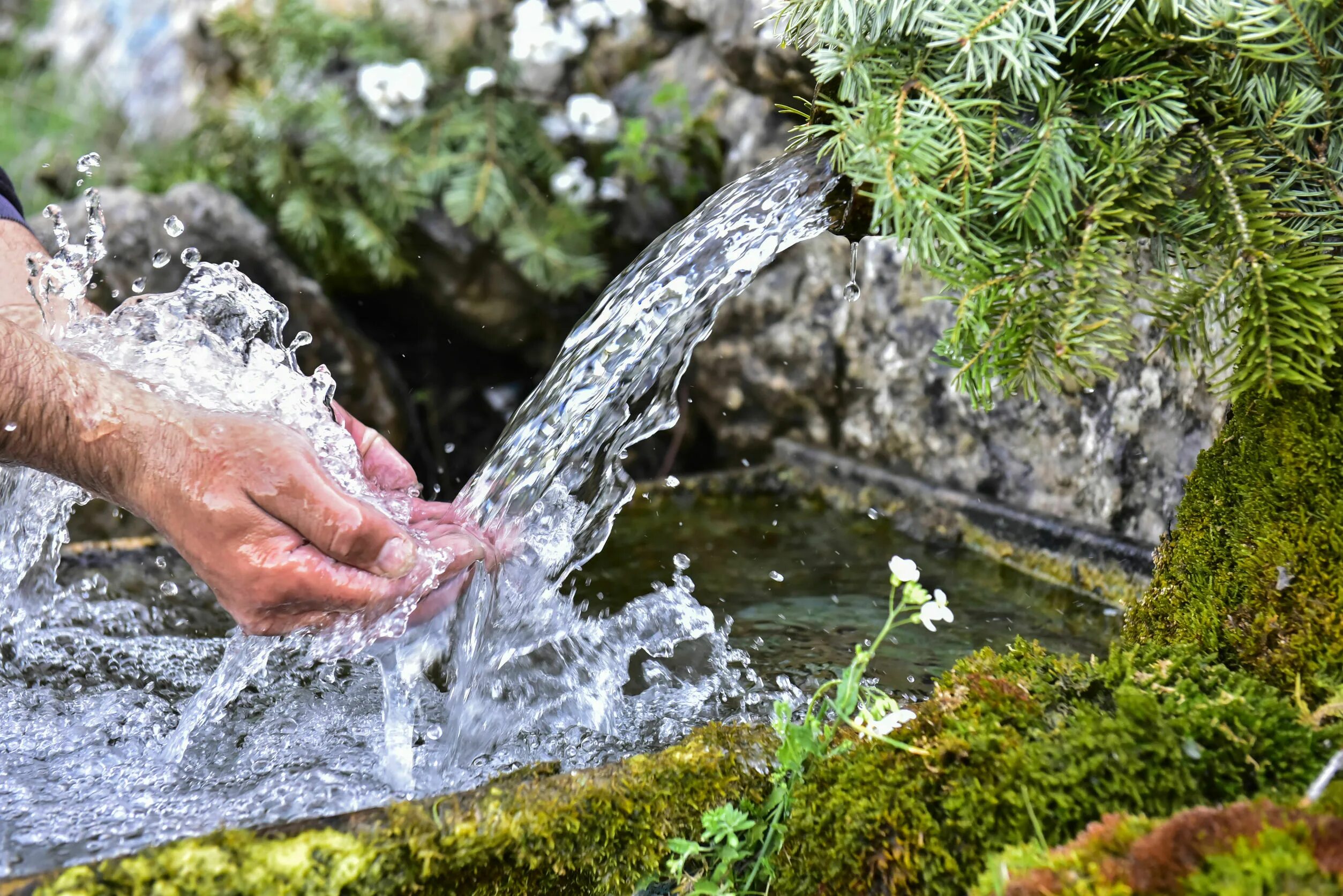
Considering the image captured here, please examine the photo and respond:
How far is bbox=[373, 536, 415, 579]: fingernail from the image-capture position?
1.49m

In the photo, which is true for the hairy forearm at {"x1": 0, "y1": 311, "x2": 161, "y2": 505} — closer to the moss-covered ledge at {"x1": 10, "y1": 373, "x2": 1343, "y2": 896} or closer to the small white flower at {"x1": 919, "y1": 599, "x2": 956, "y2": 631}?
the moss-covered ledge at {"x1": 10, "y1": 373, "x2": 1343, "y2": 896}

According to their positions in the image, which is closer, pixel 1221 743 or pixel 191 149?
pixel 1221 743

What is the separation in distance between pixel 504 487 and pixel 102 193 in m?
2.82

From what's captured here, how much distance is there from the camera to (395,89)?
3707mm

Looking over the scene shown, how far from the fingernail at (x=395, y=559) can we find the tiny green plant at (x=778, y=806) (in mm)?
590

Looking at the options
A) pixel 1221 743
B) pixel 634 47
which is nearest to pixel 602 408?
pixel 1221 743

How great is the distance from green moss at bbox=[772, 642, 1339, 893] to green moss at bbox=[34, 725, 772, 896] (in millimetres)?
146

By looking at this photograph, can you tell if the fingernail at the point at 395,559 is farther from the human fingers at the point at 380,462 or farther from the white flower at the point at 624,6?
the white flower at the point at 624,6

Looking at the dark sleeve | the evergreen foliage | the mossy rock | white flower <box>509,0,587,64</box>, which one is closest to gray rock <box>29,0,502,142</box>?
white flower <box>509,0,587,64</box>

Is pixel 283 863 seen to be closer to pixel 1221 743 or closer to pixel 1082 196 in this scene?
pixel 1221 743

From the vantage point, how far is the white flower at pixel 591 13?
3.87m

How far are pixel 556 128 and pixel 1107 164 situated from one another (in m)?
2.93

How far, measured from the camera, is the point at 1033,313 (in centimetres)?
141

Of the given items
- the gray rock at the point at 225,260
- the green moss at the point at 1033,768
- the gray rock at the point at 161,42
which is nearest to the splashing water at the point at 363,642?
the green moss at the point at 1033,768
